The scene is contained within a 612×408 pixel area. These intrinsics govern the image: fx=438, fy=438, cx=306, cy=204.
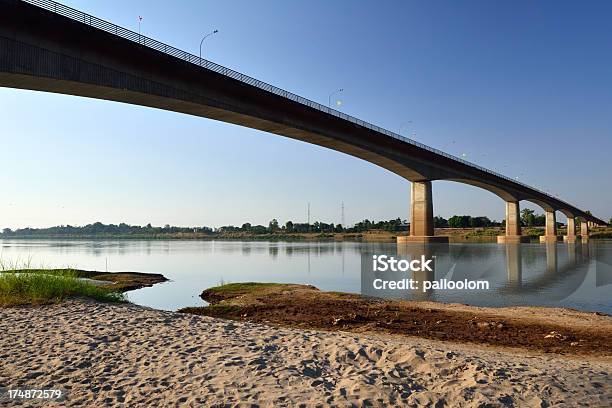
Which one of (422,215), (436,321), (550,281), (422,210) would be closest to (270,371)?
(436,321)

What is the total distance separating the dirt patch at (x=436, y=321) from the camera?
39.3 ft

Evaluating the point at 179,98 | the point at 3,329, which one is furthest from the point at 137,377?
the point at 179,98

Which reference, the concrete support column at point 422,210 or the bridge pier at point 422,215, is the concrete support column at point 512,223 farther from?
the concrete support column at point 422,210

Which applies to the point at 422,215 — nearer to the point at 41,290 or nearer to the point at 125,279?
the point at 125,279

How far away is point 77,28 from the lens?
82.5 feet

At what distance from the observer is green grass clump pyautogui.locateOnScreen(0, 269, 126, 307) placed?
47.5 ft

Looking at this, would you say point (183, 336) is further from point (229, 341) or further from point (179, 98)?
point (179, 98)

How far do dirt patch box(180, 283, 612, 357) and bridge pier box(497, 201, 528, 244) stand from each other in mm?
93284

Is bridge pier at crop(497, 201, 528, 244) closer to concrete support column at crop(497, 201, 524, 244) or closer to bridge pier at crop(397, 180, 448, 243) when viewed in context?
concrete support column at crop(497, 201, 524, 244)

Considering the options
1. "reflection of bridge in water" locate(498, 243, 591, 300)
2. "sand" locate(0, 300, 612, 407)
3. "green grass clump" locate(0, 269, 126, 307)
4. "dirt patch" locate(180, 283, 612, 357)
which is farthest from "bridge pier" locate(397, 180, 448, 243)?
"sand" locate(0, 300, 612, 407)

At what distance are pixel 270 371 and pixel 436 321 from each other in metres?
8.51

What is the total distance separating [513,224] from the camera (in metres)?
104

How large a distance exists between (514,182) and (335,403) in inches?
3793

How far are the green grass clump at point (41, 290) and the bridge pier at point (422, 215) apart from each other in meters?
56.7
